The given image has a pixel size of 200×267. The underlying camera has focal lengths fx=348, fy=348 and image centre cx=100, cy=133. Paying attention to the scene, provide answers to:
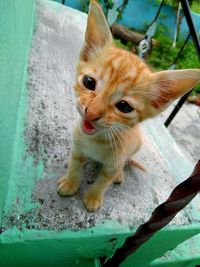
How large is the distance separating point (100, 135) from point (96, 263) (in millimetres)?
530

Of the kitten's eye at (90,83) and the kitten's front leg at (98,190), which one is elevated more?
the kitten's eye at (90,83)

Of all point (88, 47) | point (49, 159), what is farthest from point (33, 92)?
point (88, 47)

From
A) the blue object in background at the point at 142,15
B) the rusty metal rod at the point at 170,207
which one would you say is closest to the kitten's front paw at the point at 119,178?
the rusty metal rod at the point at 170,207

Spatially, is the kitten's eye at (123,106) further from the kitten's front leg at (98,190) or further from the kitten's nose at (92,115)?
the kitten's front leg at (98,190)

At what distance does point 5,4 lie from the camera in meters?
1.27

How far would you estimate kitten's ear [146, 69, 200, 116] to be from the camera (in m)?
1.09

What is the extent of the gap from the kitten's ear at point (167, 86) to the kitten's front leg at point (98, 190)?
29 centimetres

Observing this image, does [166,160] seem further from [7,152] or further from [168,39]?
[168,39]

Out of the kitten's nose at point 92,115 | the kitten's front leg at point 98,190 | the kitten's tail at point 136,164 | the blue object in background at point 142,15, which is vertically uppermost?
the kitten's nose at point 92,115

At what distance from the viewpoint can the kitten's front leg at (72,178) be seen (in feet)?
4.34

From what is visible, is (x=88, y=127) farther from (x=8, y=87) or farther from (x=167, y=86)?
(x=8, y=87)

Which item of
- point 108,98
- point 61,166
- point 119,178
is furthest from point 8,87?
point 119,178

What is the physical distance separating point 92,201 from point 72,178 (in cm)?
12

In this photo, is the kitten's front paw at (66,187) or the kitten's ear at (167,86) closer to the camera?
the kitten's ear at (167,86)
